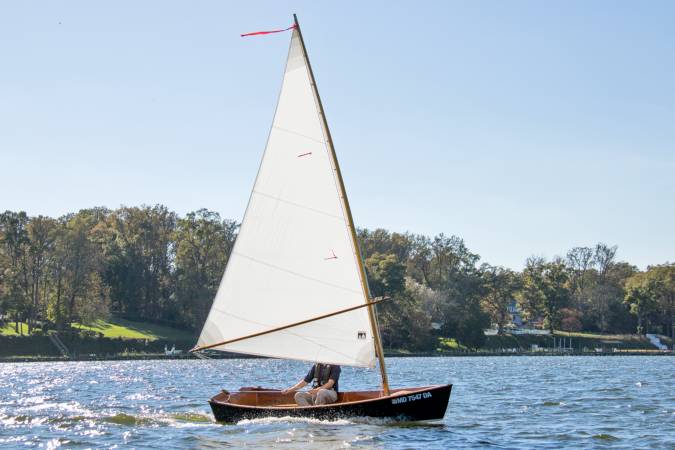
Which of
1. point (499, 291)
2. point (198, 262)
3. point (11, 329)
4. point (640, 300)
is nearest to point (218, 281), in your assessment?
point (198, 262)

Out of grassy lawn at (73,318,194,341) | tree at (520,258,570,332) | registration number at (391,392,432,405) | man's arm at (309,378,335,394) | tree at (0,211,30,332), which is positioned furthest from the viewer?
tree at (520,258,570,332)

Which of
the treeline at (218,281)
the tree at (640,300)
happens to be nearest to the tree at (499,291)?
the treeline at (218,281)

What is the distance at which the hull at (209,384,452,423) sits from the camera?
2950 centimetres

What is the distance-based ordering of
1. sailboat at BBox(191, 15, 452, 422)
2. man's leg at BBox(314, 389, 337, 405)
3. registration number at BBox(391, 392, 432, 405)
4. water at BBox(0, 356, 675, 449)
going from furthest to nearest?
man's leg at BBox(314, 389, 337, 405) < sailboat at BBox(191, 15, 452, 422) < registration number at BBox(391, 392, 432, 405) < water at BBox(0, 356, 675, 449)

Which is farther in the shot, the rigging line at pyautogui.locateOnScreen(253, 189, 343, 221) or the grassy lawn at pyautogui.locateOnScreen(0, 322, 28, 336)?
the grassy lawn at pyautogui.locateOnScreen(0, 322, 28, 336)

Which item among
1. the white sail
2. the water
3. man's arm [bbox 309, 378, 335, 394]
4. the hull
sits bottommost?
the water

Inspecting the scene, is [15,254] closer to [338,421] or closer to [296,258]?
[296,258]

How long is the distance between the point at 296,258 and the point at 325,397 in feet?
16.6

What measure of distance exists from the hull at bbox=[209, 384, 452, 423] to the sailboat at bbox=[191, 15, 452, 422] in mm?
38

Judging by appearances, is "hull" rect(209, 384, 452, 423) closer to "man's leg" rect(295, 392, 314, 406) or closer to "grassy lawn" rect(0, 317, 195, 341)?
"man's leg" rect(295, 392, 314, 406)

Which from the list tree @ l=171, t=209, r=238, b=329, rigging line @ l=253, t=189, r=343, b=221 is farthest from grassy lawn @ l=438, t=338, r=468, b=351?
rigging line @ l=253, t=189, r=343, b=221

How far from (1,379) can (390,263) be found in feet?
265

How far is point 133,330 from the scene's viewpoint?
12506cm

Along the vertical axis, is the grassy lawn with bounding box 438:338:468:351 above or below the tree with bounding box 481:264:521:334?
below
